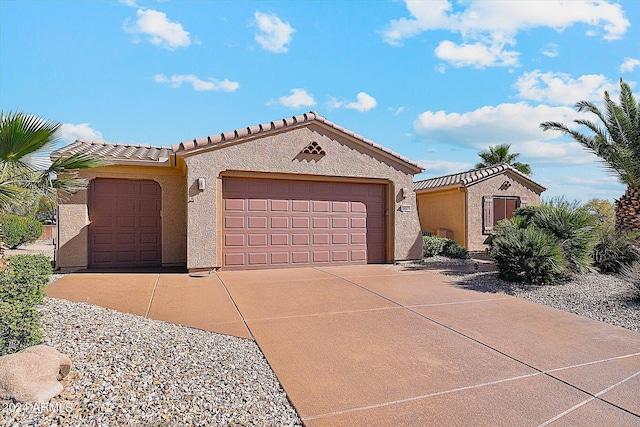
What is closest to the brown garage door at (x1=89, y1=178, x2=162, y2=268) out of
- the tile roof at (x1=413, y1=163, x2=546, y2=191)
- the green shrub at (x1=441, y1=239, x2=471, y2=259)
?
the green shrub at (x1=441, y1=239, x2=471, y2=259)

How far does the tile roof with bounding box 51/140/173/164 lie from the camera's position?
10875 millimetres

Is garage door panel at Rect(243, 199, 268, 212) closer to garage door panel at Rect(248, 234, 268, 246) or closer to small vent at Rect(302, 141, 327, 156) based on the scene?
garage door panel at Rect(248, 234, 268, 246)

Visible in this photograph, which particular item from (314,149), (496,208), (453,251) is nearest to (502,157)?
(496,208)

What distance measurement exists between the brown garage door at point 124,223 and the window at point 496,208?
12.7 m

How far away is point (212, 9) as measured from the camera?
9.78 meters

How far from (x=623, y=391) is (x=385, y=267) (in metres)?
8.30

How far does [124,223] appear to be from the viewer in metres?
11.7

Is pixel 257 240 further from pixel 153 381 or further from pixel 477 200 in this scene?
pixel 477 200

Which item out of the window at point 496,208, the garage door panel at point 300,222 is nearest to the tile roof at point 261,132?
the garage door panel at point 300,222

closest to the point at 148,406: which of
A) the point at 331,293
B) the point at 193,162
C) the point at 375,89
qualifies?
the point at 331,293

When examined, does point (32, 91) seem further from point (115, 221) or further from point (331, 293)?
point (331, 293)

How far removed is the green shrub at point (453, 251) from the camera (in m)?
14.4

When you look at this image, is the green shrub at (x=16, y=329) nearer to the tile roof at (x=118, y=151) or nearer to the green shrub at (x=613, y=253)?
the tile roof at (x=118, y=151)

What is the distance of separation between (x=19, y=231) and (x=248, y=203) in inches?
567
